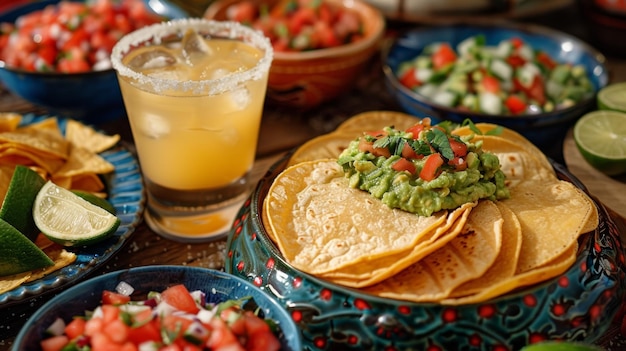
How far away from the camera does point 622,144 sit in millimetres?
2801

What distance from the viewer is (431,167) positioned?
2232 mm

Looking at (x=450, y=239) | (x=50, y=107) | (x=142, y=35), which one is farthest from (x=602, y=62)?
(x=50, y=107)

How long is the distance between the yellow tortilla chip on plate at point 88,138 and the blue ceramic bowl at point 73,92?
0.85ft

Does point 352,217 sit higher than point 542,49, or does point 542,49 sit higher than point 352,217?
point 352,217

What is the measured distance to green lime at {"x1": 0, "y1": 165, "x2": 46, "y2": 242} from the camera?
2.45 metres

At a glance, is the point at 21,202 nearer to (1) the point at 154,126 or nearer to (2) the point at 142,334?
(1) the point at 154,126

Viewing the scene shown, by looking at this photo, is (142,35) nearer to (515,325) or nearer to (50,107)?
(50,107)

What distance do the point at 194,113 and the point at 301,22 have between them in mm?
1514

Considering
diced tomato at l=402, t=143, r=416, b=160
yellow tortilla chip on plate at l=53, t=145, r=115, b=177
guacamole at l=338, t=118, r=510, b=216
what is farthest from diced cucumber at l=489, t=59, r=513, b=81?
yellow tortilla chip on plate at l=53, t=145, r=115, b=177

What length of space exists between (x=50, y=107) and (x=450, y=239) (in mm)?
2390

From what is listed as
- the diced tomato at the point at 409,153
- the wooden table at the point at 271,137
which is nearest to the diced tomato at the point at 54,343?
the wooden table at the point at 271,137

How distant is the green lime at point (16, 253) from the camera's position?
2270mm

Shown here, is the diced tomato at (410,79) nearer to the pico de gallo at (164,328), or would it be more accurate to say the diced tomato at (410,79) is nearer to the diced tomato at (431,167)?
the diced tomato at (431,167)

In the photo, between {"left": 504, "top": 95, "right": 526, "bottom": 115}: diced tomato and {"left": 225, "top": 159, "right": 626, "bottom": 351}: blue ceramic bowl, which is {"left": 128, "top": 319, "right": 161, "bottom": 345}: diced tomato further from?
{"left": 504, "top": 95, "right": 526, "bottom": 115}: diced tomato
